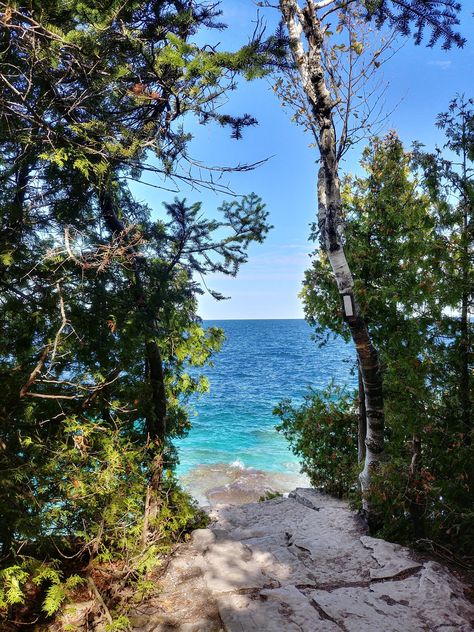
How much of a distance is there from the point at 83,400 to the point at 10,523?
5.66 feet

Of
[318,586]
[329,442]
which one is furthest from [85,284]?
[329,442]

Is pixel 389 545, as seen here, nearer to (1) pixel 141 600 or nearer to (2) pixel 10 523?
(1) pixel 141 600

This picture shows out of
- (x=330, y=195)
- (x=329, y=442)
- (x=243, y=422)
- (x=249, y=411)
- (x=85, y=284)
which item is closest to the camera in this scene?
(x=85, y=284)

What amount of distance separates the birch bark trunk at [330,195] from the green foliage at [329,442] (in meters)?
3.28

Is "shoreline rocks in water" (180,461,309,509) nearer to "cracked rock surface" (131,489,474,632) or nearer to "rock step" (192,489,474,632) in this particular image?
"rock step" (192,489,474,632)

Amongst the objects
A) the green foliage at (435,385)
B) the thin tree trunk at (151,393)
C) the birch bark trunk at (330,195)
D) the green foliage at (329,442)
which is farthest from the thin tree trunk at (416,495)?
the green foliage at (329,442)

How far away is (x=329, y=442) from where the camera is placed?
10.3 metres

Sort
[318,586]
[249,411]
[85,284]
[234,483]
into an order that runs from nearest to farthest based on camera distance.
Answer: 1. [318,586]
2. [85,284]
3. [234,483]
4. [249,411]

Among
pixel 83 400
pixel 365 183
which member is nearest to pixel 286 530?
pixel 83 400

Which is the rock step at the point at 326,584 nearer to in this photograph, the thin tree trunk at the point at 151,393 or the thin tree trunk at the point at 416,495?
the thin tree trunk at the point at 416,495

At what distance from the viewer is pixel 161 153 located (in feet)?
15.4

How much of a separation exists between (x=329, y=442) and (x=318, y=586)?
5924mm

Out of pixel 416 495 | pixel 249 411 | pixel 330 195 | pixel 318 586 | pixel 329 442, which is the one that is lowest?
pixel 249 411

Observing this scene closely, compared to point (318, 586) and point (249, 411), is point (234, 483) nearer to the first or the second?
point (249, 411)
